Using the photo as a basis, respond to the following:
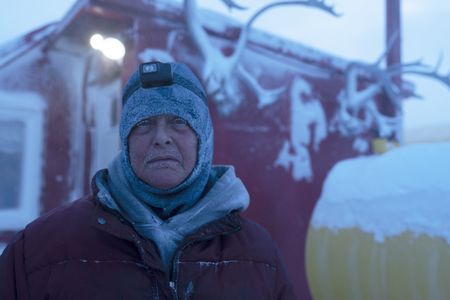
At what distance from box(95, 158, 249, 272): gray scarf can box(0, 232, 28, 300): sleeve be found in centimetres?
26

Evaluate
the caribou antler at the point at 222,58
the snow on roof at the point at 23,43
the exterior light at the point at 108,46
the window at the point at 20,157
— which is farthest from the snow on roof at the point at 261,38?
the window at the point at 20,157

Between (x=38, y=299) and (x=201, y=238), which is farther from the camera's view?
(x=201, y=238)

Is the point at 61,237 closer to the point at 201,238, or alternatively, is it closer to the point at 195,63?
the point at 201,238

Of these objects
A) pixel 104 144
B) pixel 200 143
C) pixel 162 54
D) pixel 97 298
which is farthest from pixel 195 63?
pixel 97 298

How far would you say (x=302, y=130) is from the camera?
5.36m

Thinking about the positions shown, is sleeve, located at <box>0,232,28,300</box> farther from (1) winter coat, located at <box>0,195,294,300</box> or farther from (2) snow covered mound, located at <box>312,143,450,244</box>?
(2) snow covered mound, located at <box>312,143,450,244</box>

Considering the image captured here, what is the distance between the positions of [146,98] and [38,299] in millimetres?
622

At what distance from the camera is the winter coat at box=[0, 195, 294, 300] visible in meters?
1.18

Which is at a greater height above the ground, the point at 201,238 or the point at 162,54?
the point at 162,54

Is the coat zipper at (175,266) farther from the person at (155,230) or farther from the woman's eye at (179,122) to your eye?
the woman's eye at (179,122)

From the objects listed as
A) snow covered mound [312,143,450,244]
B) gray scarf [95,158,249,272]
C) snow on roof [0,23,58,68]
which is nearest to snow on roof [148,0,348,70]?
snow on roof [0,23,58,68]

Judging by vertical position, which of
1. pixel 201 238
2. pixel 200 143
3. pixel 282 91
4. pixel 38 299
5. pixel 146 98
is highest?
pixel 282 91

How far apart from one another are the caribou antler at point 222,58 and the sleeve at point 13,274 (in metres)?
3.16

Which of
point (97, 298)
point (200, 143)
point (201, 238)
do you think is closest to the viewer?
point (97, 298)
